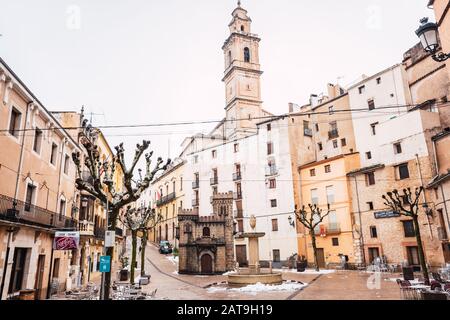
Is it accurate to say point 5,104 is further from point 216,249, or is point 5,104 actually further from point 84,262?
point 216,249

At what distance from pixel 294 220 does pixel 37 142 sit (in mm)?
28496

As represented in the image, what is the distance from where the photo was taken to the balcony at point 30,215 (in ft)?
40.5

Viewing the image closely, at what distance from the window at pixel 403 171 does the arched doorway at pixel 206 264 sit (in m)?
19.5

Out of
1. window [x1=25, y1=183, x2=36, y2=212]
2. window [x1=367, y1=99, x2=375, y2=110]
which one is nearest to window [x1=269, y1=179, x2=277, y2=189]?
window [x1=367, y1=99, x2=375, y2=110]

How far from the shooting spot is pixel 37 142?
52.4 ft

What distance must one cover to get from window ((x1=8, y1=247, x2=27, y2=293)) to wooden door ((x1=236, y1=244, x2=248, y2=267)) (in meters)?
28.8

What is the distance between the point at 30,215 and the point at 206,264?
811 inches

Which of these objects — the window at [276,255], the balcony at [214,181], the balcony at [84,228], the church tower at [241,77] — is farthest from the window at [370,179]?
the balcony at [84,228]

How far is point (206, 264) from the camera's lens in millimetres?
32156

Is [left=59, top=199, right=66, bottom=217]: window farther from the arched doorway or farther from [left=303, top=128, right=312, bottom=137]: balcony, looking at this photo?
[left=303, top=128, right=312, bottom=137]: balcony

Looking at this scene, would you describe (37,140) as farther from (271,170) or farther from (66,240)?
(271,170)

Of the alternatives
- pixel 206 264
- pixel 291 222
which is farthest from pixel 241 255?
pixel 206 264

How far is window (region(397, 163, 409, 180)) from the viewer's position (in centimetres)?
2871
